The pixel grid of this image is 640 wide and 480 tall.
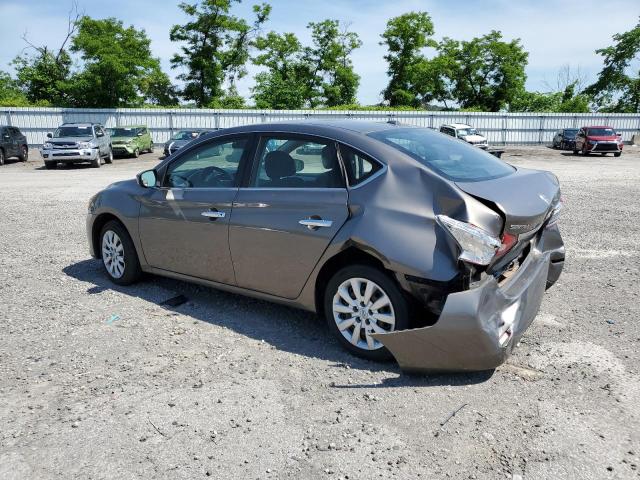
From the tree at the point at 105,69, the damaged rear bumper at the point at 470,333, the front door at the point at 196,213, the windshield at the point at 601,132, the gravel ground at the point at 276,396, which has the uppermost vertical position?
the tree at the point at 105,69

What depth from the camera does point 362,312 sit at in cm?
369

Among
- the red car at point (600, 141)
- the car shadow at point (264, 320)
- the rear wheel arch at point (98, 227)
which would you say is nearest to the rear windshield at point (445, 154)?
the car shadow at point (264, 320)

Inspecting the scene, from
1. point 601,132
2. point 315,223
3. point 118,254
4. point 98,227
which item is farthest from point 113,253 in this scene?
point 601,132

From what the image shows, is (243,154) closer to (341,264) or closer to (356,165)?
(356,165)

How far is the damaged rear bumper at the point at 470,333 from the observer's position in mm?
3174

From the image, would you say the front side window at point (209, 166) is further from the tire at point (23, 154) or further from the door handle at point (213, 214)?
the tire at point (23, 154)

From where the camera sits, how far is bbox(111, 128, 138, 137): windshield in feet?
88.8

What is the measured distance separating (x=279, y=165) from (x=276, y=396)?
1771mm

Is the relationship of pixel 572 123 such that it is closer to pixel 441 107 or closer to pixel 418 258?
pixel 441 107

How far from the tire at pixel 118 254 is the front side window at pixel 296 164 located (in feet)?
5.81

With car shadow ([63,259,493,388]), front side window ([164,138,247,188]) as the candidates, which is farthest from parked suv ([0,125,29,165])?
front side window ([164,138,247,188])

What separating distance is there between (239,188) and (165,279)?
1889 millimetres

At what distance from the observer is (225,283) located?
455 cm

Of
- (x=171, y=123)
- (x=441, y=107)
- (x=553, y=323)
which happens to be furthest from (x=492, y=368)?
(x=441, y=107)
